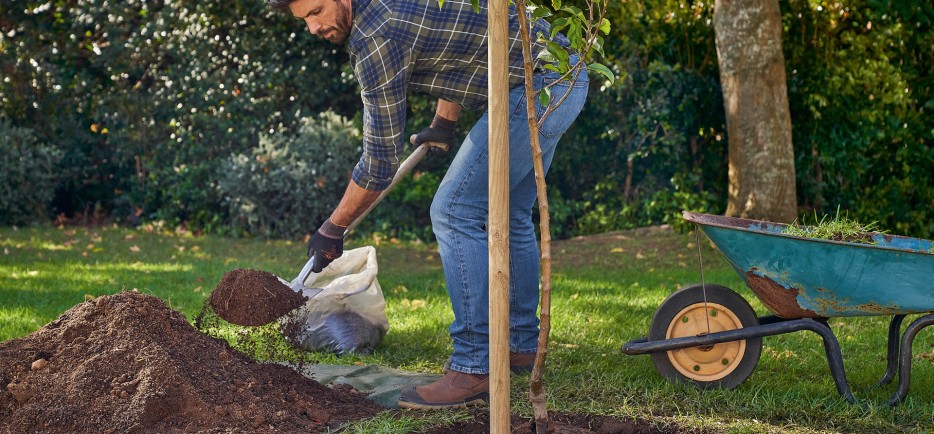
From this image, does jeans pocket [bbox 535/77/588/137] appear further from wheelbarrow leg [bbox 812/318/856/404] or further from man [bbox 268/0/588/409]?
wheelbarrow leg [bbox 812/318/856/404]

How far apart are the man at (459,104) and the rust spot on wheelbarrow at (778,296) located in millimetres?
835

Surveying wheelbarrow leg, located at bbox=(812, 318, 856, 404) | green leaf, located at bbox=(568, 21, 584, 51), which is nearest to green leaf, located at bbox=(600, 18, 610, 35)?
green leaf, located at bbox=(568, 21, 584, 51)

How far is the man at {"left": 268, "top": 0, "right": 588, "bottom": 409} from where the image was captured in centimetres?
299

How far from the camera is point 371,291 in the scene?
4.19 metres

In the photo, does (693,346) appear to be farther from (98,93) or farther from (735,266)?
(98,93)

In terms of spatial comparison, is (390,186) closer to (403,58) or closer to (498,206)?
(403,58)

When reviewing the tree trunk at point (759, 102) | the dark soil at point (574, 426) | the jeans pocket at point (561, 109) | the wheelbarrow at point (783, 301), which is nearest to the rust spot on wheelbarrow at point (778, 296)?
the wheelbarrow at point (783, 301)

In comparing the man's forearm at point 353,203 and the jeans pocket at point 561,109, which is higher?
the jeans pocket at point 561,109

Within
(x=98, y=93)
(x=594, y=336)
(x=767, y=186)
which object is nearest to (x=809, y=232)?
(x=594, y=336)

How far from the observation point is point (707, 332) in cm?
342

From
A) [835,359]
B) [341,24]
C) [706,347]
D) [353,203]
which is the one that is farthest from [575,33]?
[835,359]

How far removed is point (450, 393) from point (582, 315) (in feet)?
5.87

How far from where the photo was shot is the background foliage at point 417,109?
271 inches

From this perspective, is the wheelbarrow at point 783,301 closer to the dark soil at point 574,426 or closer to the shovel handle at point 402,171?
the dark soil at point 574,426
